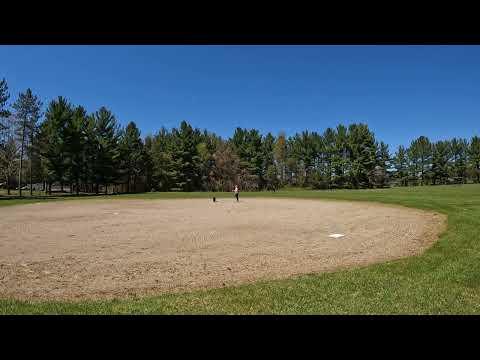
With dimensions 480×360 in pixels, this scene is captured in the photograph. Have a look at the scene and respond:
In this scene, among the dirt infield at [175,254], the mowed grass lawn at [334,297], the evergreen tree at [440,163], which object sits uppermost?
the evergreen tree at [440,163]

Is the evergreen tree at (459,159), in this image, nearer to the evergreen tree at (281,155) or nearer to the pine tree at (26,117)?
the evergreen tree at (281,155)

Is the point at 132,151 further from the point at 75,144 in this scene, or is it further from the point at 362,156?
the point at 362,156

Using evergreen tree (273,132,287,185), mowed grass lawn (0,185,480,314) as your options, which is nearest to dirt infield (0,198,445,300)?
mowed grass lawn (0,185,480,314)

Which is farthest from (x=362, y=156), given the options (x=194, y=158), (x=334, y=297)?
(x=334, y=297)

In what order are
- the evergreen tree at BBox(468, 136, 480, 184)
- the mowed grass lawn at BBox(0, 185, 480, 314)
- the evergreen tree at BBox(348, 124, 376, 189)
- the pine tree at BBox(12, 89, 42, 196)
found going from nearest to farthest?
the mowed grass lawn at BBox(0, 185, 480, 314) < the pine tree at BBox(12, 89, 42, 196) < the evergreen tree at BBox(348, 124, 376, 189) < the evergreen tree at BBox(468, 136, 480, 184)

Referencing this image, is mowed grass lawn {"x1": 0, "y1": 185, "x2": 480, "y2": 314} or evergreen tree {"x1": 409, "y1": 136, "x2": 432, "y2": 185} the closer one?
mowed grass lawn {"x1": 0, "y1": 185, "x2": 480, "y2": 314}

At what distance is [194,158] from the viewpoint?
75.2 m

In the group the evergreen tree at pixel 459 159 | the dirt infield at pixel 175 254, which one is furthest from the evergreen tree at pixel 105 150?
the evergreen tree at pixel 459 159

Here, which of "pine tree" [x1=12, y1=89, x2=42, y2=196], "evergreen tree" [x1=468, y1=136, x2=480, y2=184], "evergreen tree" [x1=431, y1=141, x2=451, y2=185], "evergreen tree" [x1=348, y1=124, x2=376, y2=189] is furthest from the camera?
"evergreen tree" [x1=468, y1=136, x2=480, y2=184]

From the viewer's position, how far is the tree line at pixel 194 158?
54875 mm

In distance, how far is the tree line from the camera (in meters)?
54.9

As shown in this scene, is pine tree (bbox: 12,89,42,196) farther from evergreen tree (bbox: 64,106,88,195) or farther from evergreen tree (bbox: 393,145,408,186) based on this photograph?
evergreen tree (bbox: 393,145,408,186)

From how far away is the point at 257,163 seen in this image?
86.4 meters
